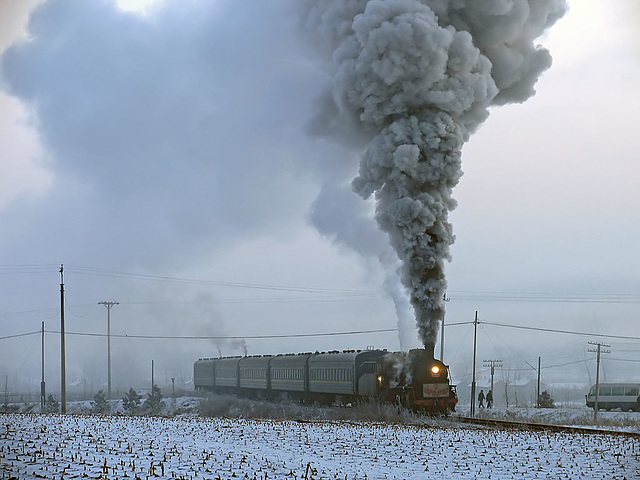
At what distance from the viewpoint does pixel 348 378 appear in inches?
1308

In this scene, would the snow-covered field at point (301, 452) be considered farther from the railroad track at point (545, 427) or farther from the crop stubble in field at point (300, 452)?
the railroad track at point (545, 427)

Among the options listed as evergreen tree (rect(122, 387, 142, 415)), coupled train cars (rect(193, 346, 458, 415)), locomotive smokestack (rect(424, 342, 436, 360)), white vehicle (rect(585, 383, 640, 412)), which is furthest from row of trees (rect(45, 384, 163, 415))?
white vehicle (rect(585, 383, 640, 412))

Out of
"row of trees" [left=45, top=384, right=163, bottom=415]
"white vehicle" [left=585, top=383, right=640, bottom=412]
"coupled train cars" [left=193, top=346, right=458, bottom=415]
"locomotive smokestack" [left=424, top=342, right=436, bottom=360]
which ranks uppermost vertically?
"locomotive smokestack" [left=424, top=342, right=436, bottom=360]

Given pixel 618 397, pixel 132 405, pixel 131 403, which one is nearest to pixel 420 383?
pixel 618 397

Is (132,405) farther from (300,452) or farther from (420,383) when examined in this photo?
(300,452)

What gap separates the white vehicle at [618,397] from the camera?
44.7 meters

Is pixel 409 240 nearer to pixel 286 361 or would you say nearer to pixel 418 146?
pixel 418 146

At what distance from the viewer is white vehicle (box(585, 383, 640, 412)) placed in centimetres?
4466

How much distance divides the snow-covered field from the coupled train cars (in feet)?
16.5

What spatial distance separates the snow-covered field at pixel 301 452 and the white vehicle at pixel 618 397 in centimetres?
2599

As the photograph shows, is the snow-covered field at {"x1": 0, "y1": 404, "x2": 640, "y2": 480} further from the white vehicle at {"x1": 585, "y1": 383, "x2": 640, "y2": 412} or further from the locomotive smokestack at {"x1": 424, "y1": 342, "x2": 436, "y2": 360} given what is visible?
the white vehicle at {"x1": 585, "y1": 383, "x2": 640, "y2": 412}

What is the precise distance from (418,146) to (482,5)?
6.46m

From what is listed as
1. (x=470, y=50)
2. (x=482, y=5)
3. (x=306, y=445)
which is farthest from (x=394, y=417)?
(x=482, y=5)

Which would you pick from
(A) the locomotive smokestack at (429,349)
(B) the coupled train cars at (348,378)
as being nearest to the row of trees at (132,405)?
(B) the coupled train cars at (348,378)
